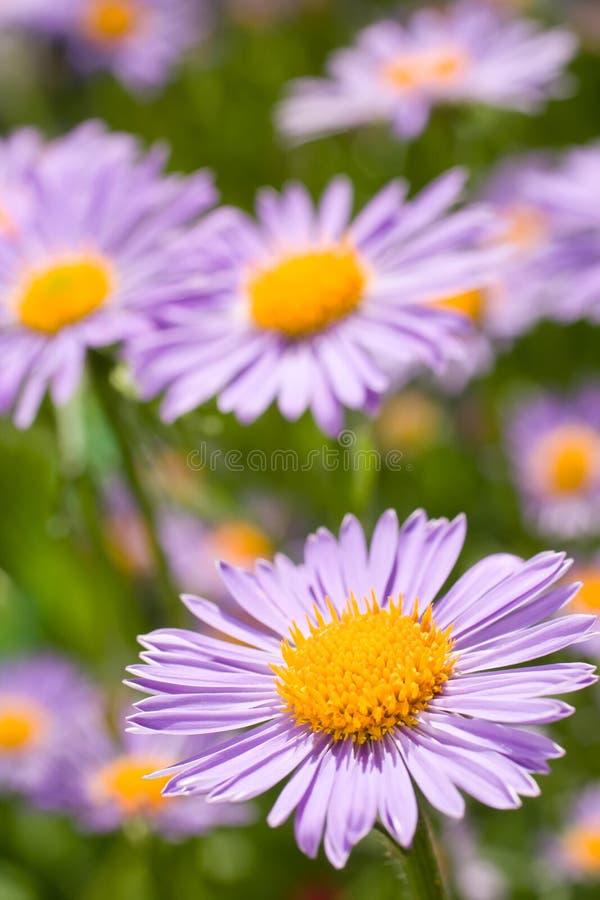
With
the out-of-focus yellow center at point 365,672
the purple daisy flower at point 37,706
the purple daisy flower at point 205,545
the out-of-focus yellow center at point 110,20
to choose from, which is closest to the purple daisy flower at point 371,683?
the out-of-focus yellow center at point 365,672

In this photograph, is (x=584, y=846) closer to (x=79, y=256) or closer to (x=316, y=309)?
(x=316, y=309)

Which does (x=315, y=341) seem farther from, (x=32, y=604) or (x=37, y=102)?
(x=37, y=102)

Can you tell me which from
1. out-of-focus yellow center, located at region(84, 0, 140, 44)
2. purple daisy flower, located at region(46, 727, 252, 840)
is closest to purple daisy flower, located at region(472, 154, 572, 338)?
purple daisy flower, located at region(46, 727, 252, 840)

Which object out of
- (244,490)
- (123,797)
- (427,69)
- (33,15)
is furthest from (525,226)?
(123,797)

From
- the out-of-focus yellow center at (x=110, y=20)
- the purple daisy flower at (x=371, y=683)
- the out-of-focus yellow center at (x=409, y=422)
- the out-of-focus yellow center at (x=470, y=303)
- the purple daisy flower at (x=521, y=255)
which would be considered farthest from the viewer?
the out-of-focus yellow center at (x=110, y=20)

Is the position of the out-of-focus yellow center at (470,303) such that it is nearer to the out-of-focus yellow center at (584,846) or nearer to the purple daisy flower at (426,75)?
the purple daisy flower at (426,75)

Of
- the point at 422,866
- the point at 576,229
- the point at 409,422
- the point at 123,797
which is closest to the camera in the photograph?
the point at 422,866
